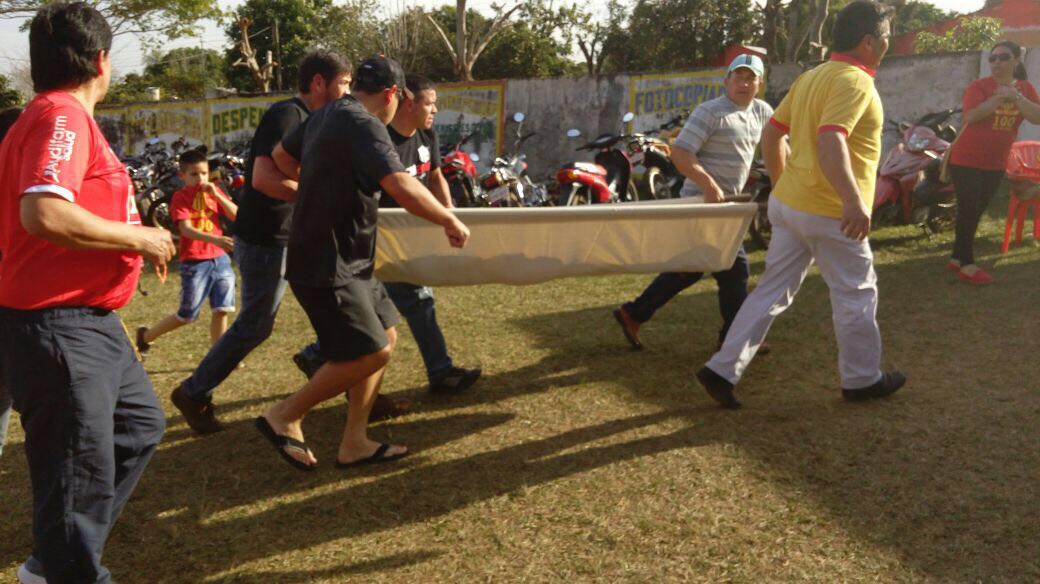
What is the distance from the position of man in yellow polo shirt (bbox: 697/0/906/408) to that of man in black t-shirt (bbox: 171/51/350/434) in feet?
7.01

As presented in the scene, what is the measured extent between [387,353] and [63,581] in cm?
153

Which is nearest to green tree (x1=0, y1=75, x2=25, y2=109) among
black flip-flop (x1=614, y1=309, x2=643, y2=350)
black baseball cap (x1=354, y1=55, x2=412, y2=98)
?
black flip-flop (x1=614, y1=309, x2=643, y2=350)

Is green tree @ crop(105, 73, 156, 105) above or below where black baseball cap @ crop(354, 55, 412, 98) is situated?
above

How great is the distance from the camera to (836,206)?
13.8 ft

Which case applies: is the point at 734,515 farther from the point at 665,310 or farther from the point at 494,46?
the point at 494,46

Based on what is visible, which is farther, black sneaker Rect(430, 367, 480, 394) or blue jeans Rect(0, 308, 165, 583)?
black sneaker Rect(430, 367, 480, 394)

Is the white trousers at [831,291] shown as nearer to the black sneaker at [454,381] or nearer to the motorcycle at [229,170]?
the black sneaker at [454,381]

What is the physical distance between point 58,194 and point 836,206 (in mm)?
3251

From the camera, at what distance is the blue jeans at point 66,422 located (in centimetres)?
242

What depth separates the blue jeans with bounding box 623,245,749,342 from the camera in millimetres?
5340

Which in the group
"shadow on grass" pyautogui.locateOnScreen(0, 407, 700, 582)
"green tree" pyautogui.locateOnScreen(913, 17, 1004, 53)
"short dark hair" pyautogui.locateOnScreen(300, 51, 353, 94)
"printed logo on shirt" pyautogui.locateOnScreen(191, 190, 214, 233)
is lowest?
"shadow on grass" pyautogui.locateOnScreen(0, 407, 700, 582)

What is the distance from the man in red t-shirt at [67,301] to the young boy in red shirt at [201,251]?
2.96 metres

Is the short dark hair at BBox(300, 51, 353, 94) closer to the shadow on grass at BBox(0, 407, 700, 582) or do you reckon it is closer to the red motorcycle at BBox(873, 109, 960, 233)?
the shadow on grass at BBox(0, 407, 700, 582)

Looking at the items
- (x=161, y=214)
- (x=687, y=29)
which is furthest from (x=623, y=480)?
(x=687, y=29)
